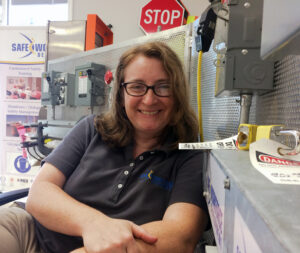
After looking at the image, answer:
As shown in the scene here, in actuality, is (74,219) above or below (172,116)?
below

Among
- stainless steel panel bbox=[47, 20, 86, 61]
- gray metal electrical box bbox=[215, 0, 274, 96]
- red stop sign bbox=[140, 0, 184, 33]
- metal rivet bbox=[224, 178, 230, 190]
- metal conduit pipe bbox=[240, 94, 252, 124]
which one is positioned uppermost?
red stop sign bbox=[140, 0, 184, 33]

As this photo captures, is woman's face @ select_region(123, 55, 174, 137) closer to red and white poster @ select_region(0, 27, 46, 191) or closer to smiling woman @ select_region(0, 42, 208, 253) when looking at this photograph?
smiling woman @ select_region(0, 42, 208, 253)

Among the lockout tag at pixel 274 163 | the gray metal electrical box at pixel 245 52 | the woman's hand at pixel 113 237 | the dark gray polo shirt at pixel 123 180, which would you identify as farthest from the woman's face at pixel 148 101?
the lockout tag at pixel 274 163

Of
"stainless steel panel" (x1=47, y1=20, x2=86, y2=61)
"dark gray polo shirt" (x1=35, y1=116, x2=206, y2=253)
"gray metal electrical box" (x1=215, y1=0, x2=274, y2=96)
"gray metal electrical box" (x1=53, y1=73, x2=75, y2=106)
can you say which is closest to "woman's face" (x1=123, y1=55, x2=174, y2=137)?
"dark gray polo shirt" (x1=35, y1=116, x2=206, y2=253)

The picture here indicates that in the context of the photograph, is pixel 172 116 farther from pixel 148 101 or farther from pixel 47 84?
pixel 47 84

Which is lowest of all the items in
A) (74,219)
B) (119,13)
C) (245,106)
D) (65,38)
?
(74,219)

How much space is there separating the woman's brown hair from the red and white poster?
2801 millimetres

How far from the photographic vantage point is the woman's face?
0.99 metres

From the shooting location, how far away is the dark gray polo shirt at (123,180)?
0.85 m

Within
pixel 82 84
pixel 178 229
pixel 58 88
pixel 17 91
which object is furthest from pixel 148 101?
pixel 17 91

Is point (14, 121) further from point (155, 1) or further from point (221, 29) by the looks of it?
point (221, 29)

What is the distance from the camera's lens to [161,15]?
3.20 m

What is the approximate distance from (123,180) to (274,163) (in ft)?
2.05

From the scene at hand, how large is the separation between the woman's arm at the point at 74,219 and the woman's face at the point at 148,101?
A: 0.40 metres
